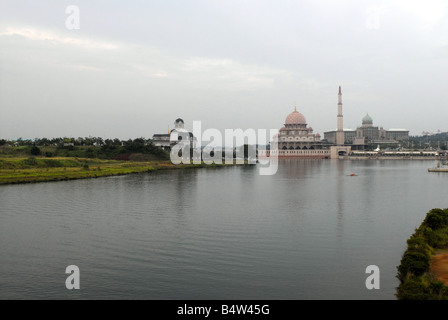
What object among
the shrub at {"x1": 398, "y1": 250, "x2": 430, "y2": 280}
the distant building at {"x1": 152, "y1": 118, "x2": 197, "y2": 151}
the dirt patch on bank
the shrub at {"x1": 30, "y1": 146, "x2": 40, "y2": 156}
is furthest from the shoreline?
the distant building at {"x1": 152, "y1": 118, "x2": 197, "y2": 151}

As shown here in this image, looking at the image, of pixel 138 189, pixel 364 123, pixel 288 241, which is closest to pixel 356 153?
pixel 364 123

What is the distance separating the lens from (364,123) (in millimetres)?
132375

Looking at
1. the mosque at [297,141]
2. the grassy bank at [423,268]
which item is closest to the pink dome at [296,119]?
the mosque at [297,141]

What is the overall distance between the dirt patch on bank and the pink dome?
304ft

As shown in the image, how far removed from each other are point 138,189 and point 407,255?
21297mm

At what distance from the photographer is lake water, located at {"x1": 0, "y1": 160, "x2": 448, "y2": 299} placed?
9.66 metres

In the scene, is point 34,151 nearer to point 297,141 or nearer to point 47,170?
point 47,170

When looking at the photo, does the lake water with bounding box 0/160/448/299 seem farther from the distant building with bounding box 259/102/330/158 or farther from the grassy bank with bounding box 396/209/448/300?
the distant building with bounding box 259/102/330/158

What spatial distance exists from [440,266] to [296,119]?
93.9 meters

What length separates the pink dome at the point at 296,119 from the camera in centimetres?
10206

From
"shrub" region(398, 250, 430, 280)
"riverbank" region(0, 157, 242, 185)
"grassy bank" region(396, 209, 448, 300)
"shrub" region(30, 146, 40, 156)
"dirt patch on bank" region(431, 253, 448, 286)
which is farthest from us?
"shrub" region(30, 146, 40, 156)

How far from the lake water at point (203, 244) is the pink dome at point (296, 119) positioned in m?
78.3

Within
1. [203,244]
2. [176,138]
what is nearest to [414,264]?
[203,244]
